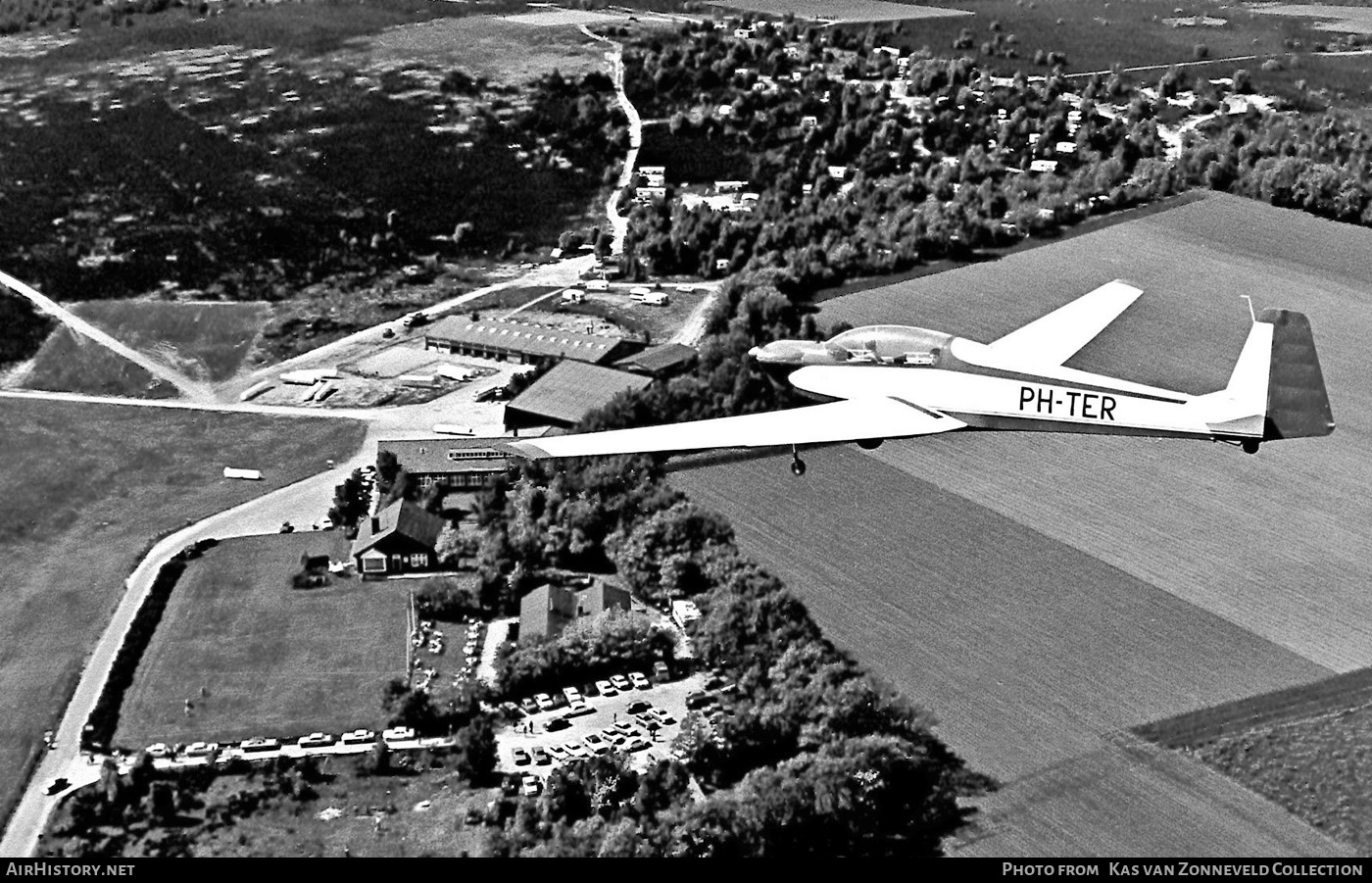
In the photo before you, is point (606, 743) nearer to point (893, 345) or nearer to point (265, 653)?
point (265, 653)

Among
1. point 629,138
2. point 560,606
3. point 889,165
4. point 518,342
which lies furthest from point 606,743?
point 629,138

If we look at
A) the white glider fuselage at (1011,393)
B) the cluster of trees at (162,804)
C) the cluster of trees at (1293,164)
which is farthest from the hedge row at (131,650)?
the cluster of trees at (1293,164)

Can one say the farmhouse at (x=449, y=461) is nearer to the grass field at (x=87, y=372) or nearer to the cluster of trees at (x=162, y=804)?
the grass field at (x=87, y=372)

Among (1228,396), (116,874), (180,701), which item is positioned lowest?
(180,701)

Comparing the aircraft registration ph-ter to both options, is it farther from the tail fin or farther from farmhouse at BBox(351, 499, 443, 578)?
farmhouse at BBox(351, 499, 443, 578)

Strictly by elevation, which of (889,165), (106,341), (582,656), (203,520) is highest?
(889,165)

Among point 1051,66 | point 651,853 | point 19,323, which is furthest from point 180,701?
point 1051,66

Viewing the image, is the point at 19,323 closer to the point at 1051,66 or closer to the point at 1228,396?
the point at 1228,396
